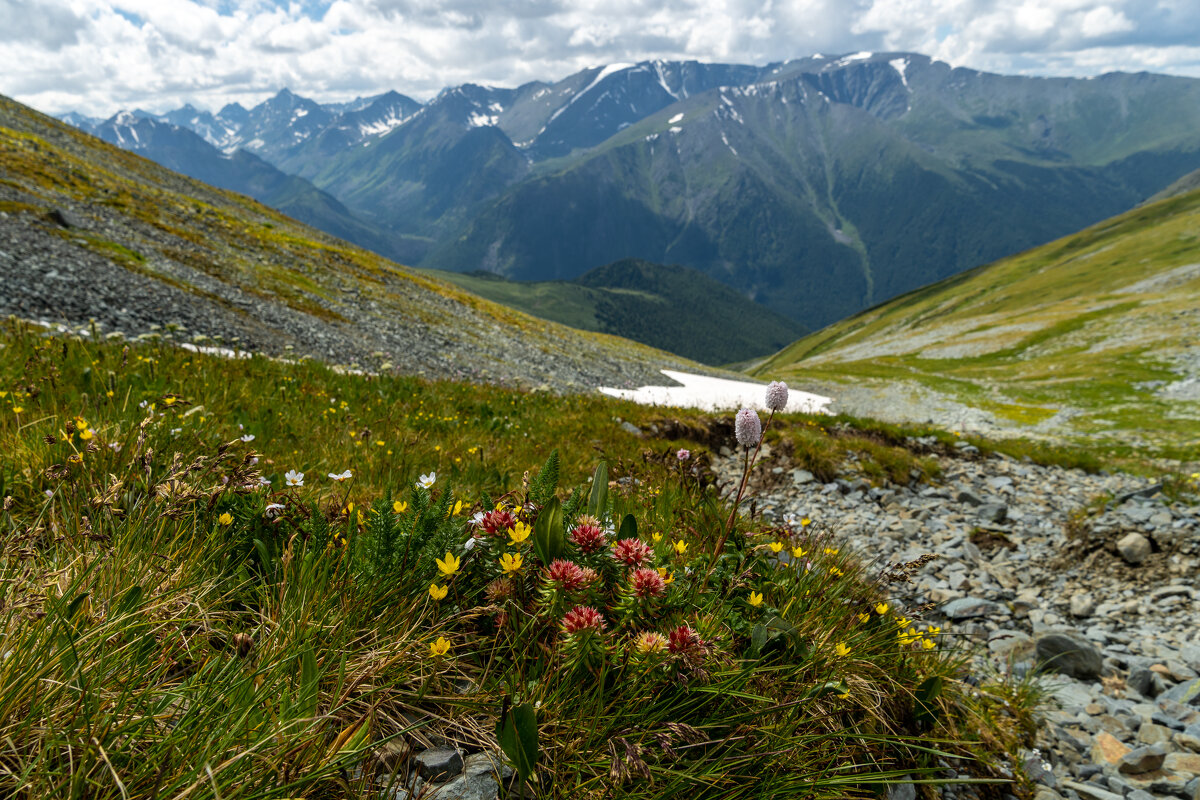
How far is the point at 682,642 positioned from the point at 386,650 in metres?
1.23

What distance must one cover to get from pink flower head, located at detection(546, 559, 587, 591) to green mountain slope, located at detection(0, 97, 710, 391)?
354 inches

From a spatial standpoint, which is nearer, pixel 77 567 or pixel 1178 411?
pixel 77 567

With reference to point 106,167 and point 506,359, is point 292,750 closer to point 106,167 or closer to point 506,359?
point 506,359

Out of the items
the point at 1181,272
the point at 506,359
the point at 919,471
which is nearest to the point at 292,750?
the point at 919,471

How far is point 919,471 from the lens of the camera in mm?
11414

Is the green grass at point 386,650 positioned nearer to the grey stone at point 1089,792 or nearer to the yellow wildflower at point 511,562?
the yellow wildflower at point 511,562

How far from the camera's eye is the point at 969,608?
21.9ft

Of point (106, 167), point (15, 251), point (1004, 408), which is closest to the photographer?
point (15, 251)

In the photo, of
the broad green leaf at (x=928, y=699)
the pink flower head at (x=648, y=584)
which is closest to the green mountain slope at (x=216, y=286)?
the pink flower head at (x=648, y=584)

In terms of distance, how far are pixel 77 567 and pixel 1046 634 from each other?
7.80 m

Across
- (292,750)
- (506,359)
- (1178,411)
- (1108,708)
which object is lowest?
(506,359)

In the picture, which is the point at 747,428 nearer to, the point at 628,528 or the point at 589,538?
the point at 628,528

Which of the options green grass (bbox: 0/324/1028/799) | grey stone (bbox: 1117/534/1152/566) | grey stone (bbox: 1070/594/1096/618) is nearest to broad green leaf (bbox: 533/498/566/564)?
green grass (bbox: 0/324/1028/799)

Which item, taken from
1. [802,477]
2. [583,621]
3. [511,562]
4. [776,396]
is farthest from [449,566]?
[802,477]
